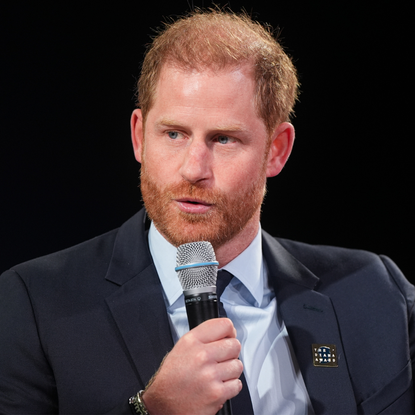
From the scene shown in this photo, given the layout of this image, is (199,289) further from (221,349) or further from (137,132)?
(137,132)

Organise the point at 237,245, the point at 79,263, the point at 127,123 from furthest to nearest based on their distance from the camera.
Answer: the point at 127,123
the point at 237,245
the point at 79,263

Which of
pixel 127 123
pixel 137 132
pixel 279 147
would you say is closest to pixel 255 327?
pixel 279 147

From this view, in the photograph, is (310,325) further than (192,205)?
Yes

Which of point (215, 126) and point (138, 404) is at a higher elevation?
point (215, 126)

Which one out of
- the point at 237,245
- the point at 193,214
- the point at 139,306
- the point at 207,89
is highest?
the point at 207,89

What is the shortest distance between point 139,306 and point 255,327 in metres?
0.47

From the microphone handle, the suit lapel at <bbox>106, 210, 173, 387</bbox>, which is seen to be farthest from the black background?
the microphone handle

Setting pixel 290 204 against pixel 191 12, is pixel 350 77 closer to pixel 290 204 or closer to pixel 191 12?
pixel 290 204

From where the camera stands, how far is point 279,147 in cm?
244

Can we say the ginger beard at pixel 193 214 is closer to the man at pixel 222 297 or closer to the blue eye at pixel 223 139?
the man at pixel 222 297

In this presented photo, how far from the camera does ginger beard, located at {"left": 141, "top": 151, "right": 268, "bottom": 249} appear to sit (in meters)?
1.98

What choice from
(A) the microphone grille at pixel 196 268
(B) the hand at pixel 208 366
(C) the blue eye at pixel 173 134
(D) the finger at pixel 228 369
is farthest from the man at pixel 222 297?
(A) the microphone grille at pixel 196 268

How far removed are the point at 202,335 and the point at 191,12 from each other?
5.08 ft

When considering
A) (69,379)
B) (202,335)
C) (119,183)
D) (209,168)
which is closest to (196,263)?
(202,335)
